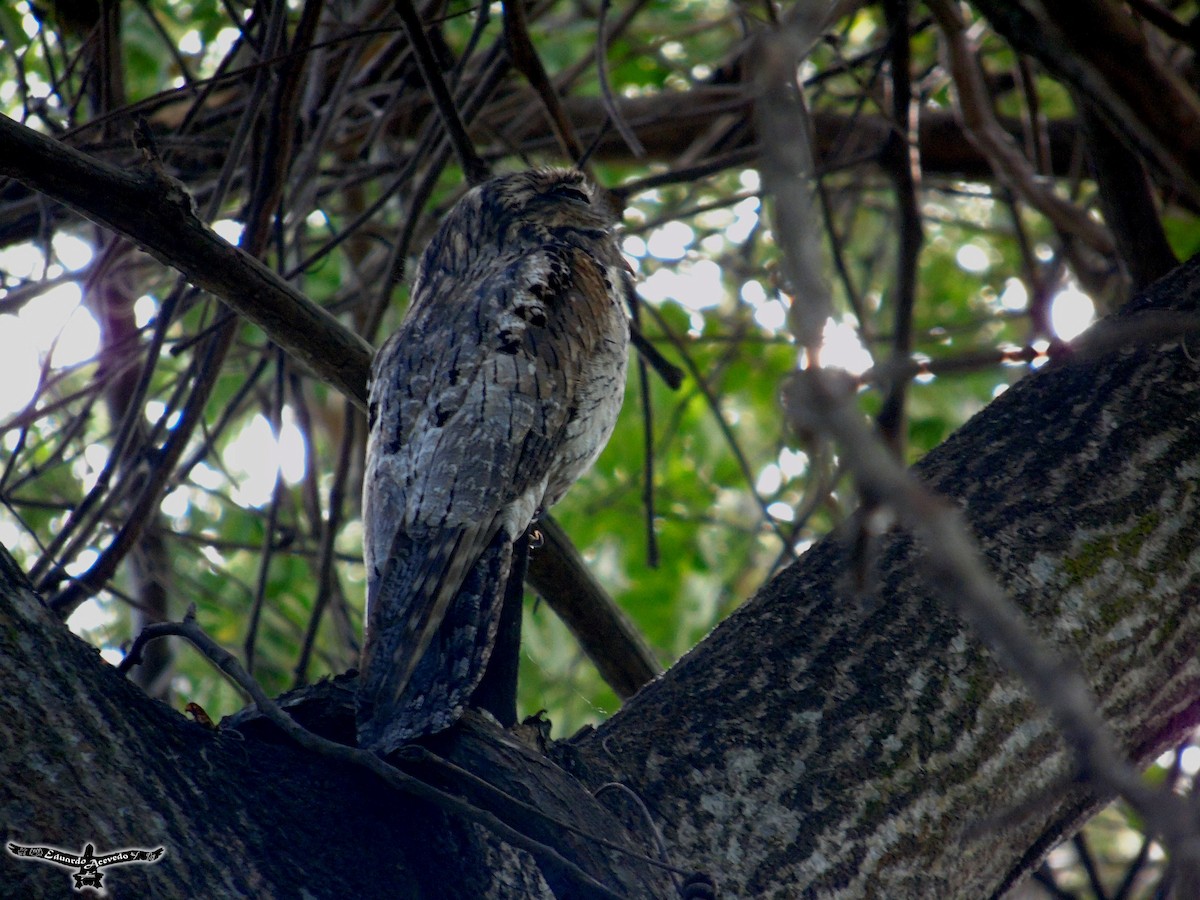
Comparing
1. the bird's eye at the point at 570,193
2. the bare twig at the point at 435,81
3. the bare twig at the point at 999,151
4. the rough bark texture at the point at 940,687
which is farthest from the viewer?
the bird's eye at the point at 570,193

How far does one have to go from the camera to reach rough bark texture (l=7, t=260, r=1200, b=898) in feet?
4.28

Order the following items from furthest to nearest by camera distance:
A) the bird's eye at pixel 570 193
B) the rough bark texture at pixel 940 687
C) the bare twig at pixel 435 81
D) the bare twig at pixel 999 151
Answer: the bird's eye at pixel 570 193 < the bare twig at pixel 999 151 < the bare twig at pixel 435 81 < the rough bark texture at pixel 940 687

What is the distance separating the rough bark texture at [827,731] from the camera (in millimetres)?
1306

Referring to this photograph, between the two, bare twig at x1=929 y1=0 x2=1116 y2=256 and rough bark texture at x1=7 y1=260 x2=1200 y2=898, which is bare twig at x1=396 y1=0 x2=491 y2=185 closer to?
bare twig at x1=929 y1=0 x2=1116 y2=256

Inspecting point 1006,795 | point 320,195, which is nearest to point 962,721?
point 1006,795

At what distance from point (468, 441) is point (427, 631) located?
1.20ft

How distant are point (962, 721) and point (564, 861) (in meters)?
0.63

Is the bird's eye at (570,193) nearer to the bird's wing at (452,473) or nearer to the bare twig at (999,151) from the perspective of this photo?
the bird's wing at (452,473)

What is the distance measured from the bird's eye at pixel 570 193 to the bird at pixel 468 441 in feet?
0.68

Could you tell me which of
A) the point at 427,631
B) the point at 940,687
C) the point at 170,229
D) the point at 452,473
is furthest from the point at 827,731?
the point at 170,229

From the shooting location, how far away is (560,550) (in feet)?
7.41

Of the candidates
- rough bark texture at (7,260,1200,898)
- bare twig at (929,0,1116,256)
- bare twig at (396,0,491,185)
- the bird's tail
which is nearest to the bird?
the bird's tail

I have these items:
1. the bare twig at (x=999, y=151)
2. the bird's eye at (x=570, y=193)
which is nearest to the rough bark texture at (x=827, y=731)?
the bare twig at (x=999, y=151)

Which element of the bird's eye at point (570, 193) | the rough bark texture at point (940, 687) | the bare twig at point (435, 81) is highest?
the bird's eye at point (570, 193)
